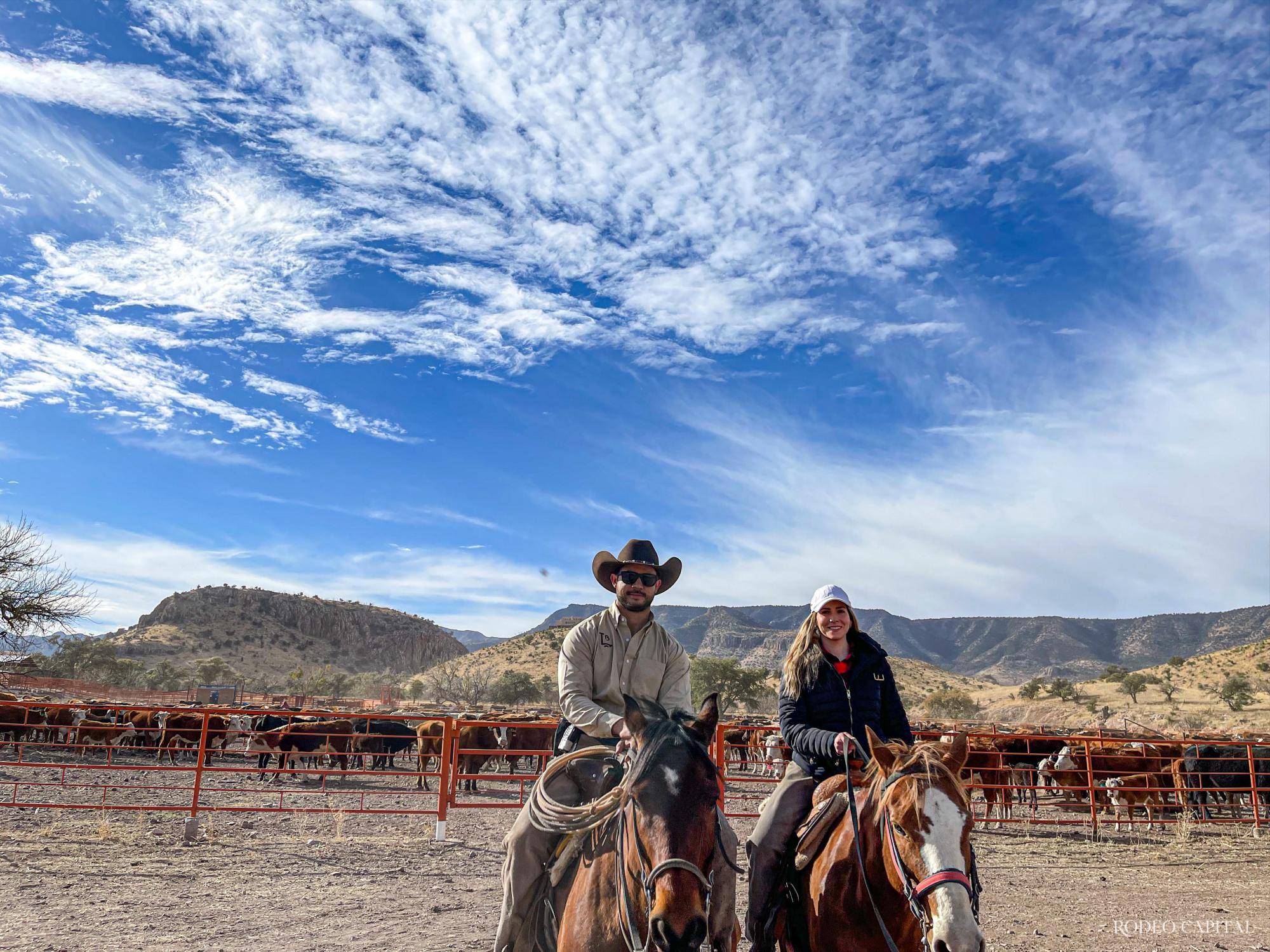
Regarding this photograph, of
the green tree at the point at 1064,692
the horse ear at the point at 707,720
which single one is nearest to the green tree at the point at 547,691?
the green tree at the point at 1064,692

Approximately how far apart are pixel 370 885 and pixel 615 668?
646 cm

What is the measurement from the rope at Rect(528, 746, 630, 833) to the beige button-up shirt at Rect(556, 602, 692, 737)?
25 cm

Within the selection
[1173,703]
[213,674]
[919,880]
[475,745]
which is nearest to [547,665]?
[213,674]

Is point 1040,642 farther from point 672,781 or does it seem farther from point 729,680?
point 672,781

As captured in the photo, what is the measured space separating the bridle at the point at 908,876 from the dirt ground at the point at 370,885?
4489 millimetres

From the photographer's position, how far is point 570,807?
10.4 feet

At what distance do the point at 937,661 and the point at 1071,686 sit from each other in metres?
127

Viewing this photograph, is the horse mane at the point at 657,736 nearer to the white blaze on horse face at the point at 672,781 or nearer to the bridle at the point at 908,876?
the white blaze on horse face at the point at 672,781

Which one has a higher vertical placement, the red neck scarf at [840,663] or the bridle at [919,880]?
the red neck scarf at [840,663]

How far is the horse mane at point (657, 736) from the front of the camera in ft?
9.18

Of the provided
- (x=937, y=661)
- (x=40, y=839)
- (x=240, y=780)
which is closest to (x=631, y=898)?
(x=40, y=839)

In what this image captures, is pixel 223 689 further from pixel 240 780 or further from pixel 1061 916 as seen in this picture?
pixel 1061 916

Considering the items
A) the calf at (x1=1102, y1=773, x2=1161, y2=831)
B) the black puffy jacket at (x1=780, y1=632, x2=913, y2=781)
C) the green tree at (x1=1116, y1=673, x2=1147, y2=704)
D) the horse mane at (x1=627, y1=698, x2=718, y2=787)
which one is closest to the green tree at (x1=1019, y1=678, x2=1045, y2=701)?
the green tree at (x1=1116, y1=673, x2=1147, y2=704)

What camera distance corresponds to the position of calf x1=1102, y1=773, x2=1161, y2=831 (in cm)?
1337
